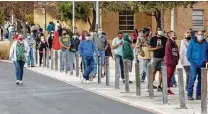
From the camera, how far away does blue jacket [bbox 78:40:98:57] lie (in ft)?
66.5

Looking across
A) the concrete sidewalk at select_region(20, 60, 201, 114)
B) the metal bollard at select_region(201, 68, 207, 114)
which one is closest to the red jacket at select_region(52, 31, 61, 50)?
the concrete sidewalk at select_region(20, 60, 201, 114)

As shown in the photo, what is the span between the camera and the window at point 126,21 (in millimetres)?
46281

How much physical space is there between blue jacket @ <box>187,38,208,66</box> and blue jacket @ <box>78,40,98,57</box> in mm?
5853

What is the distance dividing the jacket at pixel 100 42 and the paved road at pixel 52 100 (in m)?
2.27

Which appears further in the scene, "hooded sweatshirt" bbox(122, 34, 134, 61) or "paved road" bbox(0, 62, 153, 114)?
"hooded sweatshirt" bbox(122, 34, 134, 61)

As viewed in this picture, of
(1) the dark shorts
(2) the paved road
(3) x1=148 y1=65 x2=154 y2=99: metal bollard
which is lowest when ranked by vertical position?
(2) the paved road

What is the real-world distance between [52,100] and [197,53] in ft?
12.6


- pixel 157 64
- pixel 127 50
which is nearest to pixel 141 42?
pixel 127 50

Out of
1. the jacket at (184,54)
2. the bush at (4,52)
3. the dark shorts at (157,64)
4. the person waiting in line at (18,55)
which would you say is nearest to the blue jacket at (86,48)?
the person waiting in line at (18,55)

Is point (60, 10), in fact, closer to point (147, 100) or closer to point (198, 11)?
point (198, 11)

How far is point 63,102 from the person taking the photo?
14977 mm

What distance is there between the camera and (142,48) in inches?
750

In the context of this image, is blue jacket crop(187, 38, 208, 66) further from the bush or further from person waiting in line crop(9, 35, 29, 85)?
the bush

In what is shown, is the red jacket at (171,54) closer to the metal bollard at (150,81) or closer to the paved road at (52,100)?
the metal bollard at (150,81)
